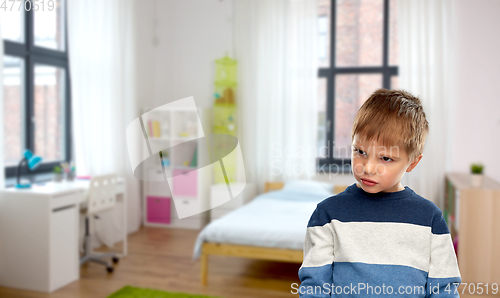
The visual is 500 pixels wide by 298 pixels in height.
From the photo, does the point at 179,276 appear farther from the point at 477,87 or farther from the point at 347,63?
the point at 477,87

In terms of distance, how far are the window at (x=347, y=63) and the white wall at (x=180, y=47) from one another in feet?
3.66

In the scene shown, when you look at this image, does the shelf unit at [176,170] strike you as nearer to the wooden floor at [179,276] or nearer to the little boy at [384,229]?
the wooden floor at [179,276]

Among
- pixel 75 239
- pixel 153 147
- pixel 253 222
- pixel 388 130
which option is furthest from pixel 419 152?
pixel 153 147

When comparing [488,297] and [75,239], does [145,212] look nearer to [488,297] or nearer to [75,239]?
[75,239]

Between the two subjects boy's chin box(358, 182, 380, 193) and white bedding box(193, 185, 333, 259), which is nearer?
boy's chin box(358, 182, 380, 193)

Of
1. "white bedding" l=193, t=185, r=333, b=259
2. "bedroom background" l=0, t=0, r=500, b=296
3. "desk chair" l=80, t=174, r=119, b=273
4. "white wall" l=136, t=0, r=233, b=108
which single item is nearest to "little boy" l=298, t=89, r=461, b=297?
"white bedding" l=193, t=185, r=333, b=259

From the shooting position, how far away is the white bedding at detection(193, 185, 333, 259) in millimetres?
2592

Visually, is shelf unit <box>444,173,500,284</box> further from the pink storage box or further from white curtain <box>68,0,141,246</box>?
the pink storage box

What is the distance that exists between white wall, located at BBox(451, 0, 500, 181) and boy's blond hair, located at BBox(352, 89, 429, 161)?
11.4 feet

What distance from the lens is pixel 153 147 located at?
15.0 ft

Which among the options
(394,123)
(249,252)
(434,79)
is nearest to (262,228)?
(249,252)

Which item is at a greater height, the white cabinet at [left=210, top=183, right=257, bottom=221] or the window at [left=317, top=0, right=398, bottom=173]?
the window at [left=317, top=0, right=398, bottom=173]

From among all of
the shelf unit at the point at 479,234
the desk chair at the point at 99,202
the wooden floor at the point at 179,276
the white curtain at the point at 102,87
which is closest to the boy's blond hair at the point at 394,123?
the wooden floor at the point at 179,276

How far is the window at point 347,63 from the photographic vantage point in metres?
4.16
